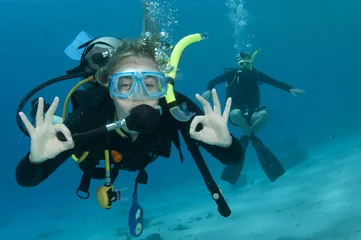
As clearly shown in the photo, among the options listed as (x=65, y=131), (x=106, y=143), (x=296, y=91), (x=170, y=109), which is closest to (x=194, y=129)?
(x=170, y=109)

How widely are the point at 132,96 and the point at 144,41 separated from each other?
95cm

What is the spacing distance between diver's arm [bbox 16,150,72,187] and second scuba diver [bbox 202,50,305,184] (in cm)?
686

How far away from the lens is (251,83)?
35.3 feet

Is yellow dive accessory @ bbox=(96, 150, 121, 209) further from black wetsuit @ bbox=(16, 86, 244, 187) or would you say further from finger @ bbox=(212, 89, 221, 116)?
finger @ bbox=(212, 89, 221, 116)

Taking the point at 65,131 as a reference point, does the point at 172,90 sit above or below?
above

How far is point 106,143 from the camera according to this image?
4.08m

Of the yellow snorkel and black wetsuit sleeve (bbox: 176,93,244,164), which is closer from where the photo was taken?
the yellow snorkel

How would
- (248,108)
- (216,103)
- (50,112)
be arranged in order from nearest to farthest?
(50,112), (216,103), (248,108)

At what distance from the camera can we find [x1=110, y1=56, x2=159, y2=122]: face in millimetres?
3809

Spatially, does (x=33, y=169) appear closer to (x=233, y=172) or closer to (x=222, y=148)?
(x=222, y=148)

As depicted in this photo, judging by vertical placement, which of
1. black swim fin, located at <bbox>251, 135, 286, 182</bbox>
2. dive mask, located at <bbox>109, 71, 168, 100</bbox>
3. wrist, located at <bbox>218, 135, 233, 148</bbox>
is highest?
black swim fin, located at <bbox>251, 135, 286, 182</bbox>

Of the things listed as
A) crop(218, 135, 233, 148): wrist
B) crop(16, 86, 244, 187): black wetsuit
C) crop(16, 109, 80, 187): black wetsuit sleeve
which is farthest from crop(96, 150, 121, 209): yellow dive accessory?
crop(218, 135, 233, 148): wrist

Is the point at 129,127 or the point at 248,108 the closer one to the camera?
the point at 129,127

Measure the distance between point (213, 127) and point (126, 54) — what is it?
1408 mm
